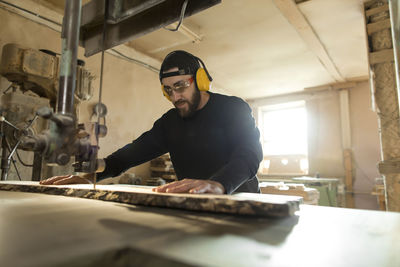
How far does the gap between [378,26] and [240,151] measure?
232 cm

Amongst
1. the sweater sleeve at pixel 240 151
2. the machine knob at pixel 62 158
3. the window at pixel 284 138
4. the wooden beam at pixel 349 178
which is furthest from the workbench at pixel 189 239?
the window at pixel 284 138

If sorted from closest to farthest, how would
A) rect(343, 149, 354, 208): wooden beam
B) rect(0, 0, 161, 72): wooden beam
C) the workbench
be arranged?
the workbench < rect(0, 0, 161, 72): wooden beam < rect(343, 149, 354, 208): wooden beam

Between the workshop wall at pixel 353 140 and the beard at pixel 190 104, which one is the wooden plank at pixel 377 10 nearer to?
the beard at pixel 190 104

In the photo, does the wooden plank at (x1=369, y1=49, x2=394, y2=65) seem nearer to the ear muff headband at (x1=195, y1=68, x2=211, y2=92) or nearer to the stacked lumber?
the stacked lumber

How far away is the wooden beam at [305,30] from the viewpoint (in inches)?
138

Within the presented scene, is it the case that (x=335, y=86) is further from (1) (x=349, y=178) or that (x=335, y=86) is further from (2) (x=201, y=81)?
(2) (x=201, y=81)

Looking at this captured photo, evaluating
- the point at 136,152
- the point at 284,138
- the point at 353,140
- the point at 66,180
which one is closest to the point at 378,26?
the point at 136,152

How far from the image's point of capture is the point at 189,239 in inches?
19.6

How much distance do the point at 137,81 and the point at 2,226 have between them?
433 centimetres

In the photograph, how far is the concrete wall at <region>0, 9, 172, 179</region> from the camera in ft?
10.4

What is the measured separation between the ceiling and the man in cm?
221

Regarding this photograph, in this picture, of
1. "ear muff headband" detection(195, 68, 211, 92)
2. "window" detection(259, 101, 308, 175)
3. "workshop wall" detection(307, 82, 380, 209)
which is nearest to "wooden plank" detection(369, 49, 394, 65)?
"ear muff headband" detection(195, 68, 211, 92)

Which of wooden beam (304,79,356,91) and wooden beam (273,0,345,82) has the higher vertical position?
wooden beam (273,0,345,82)

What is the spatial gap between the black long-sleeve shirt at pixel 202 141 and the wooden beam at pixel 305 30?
7.75ft
